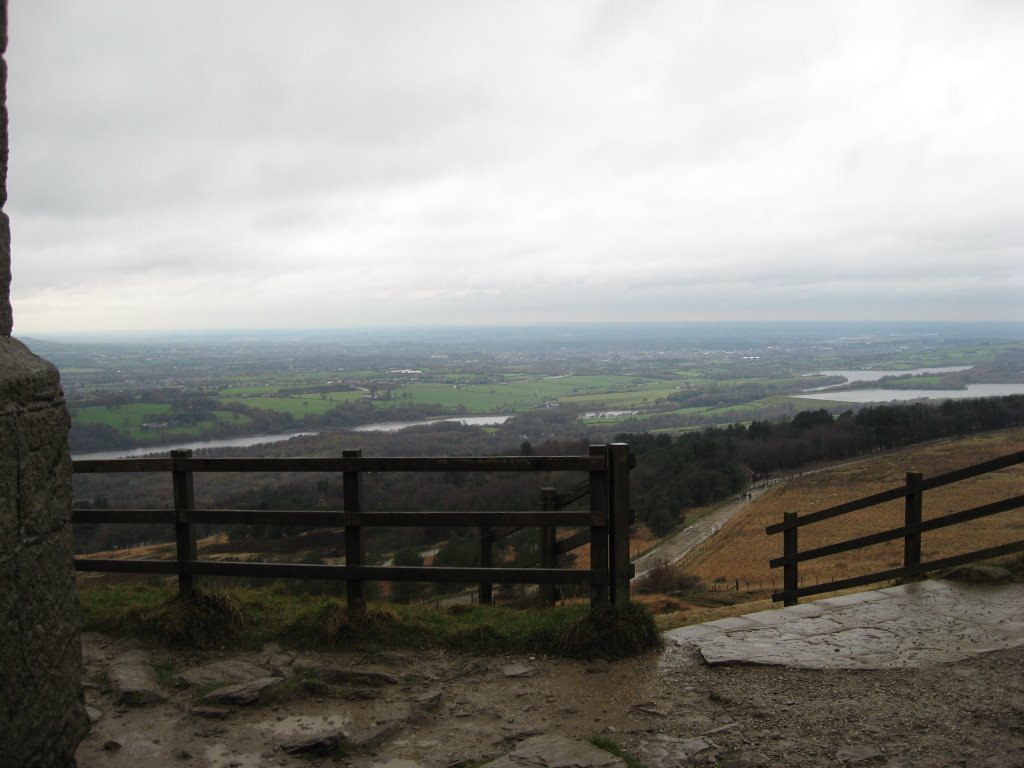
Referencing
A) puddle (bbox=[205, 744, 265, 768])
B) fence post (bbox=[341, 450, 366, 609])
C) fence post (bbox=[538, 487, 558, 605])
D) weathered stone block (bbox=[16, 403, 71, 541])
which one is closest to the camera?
weathered stone block (bbox=[16, 403, 71, 541])

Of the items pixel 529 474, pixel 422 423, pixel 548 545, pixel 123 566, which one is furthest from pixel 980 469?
pixel 422 423

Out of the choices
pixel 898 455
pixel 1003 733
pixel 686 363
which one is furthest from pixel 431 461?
pixel 686 363

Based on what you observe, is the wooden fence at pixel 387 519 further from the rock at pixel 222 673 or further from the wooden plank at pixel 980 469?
the wooden plank at pixel 980 469

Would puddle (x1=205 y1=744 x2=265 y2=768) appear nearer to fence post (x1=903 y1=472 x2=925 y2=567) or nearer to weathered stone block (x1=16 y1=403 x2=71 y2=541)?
weathered stone block (x1=16 y1=403 x2=71 y2=541)

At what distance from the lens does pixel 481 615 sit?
604cm

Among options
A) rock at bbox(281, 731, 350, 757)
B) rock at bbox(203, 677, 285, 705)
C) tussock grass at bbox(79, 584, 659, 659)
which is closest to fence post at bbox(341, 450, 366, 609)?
tussock grass at bbox(79, 584, 659, 659)

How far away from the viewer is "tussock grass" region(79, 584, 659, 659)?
5.35 metres

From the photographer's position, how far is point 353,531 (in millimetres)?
5688

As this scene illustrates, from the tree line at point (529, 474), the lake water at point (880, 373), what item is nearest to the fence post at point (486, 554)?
the tree line at point (529, 474)

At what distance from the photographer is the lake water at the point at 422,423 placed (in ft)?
161

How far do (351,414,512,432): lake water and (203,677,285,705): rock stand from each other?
140 feet

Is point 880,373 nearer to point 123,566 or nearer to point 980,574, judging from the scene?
point 980,574

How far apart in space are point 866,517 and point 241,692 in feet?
104

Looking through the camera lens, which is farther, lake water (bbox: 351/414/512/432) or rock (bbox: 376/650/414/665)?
lake water (bbox: 351/414/512/432)
